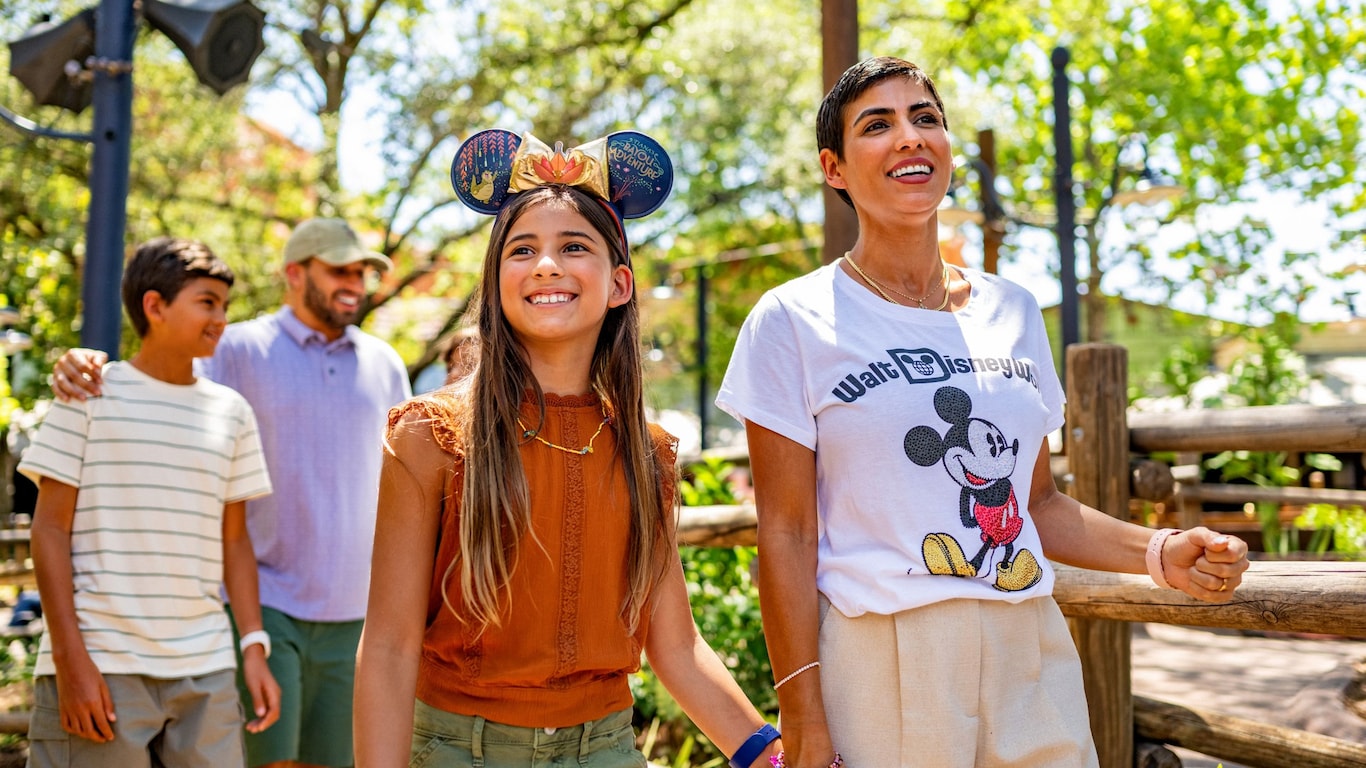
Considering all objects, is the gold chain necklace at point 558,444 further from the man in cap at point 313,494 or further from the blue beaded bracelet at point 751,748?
the man in cap at point 313,494

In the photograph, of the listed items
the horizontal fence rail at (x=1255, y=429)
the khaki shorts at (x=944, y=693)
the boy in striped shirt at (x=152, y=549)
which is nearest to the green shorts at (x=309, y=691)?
the boy in striped shirt at (x=152, y=549)

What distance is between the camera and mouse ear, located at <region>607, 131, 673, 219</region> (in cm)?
222

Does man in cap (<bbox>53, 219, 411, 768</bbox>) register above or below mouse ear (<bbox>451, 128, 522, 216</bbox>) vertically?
below

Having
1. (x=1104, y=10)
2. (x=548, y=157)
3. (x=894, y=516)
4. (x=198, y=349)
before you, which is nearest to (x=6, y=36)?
(x=198, y=349)

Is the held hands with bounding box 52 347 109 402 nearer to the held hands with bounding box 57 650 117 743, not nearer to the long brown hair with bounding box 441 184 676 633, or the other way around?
the held hands with bounding box 57 650 117 743

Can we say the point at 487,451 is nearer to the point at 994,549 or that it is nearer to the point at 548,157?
the point at 548,157

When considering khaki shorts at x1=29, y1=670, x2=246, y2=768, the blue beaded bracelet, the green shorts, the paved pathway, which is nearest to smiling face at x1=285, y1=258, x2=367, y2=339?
the green shorts

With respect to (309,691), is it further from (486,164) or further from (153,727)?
(486,164)

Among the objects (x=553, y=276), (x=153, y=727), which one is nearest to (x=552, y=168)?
(x=553, y=276)

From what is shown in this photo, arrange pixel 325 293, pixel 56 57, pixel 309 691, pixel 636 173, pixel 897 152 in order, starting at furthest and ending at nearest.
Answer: pixel 56 57
pixel 325 293
pixel 309 691
pixel 636 173
pixel 897 152

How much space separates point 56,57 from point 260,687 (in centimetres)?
243

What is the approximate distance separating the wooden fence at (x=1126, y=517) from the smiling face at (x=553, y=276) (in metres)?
1.46

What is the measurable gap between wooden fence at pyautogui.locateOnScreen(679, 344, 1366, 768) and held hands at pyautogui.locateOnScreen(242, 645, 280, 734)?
1584 mm

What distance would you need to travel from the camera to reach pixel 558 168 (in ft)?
7.04
